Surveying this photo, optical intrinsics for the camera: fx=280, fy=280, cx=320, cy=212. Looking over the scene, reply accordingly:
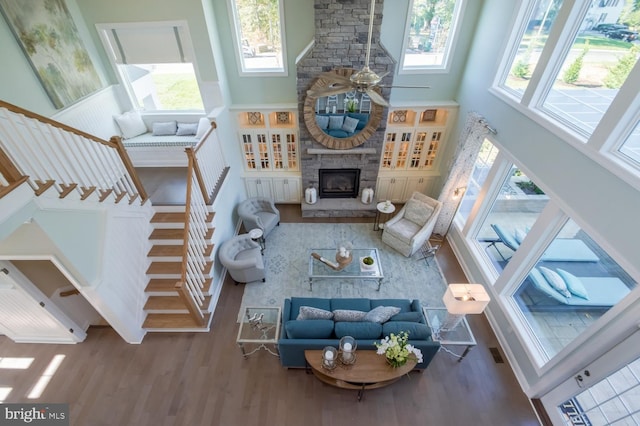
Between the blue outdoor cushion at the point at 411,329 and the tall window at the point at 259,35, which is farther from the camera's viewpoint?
the tall window at the point at 259,35

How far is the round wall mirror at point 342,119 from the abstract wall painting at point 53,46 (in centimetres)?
391

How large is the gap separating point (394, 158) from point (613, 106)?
385cm

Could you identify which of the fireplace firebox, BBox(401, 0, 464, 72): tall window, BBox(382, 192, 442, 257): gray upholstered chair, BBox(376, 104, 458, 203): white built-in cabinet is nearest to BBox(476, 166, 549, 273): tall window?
BBox(382, 192, 442, 257): gray upholstered chair

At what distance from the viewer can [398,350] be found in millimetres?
3127

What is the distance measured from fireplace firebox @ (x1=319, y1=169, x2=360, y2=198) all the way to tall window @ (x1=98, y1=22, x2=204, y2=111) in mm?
2988

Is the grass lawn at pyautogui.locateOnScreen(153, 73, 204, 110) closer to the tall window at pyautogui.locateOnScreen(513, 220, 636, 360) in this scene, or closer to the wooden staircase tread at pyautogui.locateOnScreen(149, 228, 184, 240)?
the wooden staircase tread at pyautogui.locateOnScreen(149, 228, 184, 240)

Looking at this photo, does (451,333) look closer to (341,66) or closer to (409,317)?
(409,317)

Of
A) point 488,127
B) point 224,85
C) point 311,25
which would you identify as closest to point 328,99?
point 311,25

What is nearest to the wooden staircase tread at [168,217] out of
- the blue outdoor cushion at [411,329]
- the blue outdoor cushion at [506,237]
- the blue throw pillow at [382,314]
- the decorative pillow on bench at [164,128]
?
the decorative pillow on bench at [164,128]

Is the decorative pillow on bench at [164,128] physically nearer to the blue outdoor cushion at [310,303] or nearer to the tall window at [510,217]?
the blue outdoor cushion at [310,303]

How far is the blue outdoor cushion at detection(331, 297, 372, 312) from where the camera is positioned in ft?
13.7

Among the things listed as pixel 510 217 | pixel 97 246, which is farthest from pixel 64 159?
pixel 510 217

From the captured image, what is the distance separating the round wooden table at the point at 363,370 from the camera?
126 inches

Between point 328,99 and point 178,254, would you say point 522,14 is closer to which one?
point 328,99
